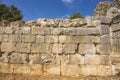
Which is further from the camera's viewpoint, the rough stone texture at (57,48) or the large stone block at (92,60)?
the rough stone texture at (57,48)

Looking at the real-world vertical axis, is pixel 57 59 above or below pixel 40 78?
above

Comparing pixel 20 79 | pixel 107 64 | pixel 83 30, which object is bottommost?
pixel 20 79

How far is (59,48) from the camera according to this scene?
28.1 ft

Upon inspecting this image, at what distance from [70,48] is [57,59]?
73 centimetres

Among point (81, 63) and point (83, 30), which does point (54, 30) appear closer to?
point (83, 30)

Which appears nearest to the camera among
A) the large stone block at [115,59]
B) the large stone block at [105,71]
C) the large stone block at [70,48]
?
the large stone block at [115,59]

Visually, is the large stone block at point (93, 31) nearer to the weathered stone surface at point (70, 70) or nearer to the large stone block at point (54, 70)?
the weathered stone surface at point (70, 70)

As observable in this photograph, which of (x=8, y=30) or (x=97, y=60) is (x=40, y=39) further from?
(x=97, y=60)

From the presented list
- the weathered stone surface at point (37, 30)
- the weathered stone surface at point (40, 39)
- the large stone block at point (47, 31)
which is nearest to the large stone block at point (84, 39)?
the large stone block at point (47, 31)

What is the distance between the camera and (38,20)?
9.12 m

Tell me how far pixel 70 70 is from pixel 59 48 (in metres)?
1.04

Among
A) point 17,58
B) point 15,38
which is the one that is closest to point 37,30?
point 15,38

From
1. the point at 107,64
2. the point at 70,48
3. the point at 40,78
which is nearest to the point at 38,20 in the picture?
the point at 70,48

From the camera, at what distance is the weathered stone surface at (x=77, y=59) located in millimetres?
8406
